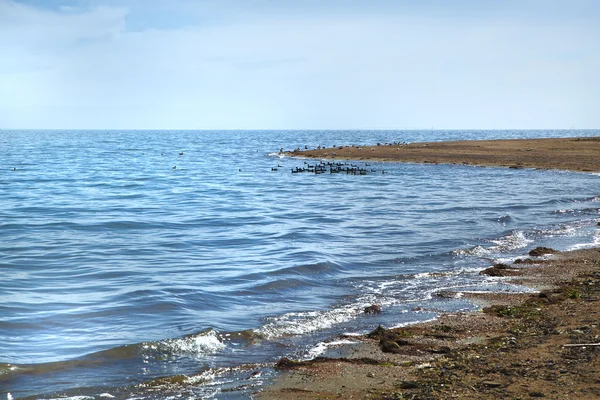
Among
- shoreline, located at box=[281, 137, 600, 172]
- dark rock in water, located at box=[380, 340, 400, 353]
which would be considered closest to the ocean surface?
dark rock in water, located at box=[380, 340, 400, 353]

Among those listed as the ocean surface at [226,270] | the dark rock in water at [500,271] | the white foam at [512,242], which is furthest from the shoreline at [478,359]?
the white foam at [512,242]

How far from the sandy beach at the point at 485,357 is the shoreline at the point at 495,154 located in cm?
3431

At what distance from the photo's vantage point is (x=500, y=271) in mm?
13969

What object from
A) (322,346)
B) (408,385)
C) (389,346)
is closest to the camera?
(408,385)

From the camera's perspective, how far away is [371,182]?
40.1 m

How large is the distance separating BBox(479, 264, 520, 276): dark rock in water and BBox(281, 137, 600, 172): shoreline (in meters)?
30.8

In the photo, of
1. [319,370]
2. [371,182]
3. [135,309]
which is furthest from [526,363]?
[371,182]

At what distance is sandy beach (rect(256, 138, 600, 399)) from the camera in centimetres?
685

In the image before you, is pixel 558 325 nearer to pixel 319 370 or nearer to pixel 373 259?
pixel 319 370

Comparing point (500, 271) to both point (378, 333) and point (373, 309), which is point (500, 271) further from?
point (378, 333)

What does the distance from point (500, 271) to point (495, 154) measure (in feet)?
144

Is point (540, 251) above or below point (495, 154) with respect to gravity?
below

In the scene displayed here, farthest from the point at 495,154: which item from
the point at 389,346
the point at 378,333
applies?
the point at 389,346

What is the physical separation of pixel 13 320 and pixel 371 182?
30526 millimetres
